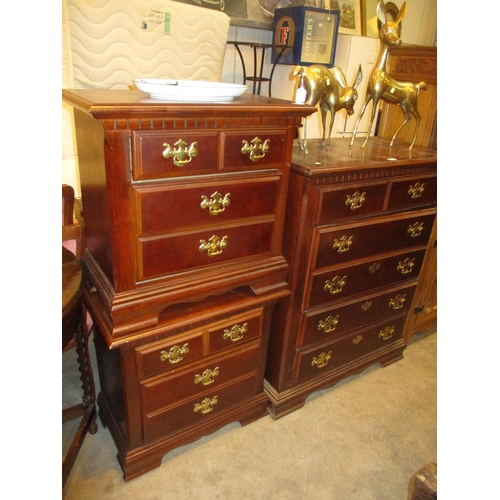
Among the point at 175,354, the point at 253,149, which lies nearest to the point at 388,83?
the point at 253,149

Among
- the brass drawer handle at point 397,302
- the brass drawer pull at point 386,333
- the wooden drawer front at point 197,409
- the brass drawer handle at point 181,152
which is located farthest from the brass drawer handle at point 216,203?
the brass drawer pull at point 386,333

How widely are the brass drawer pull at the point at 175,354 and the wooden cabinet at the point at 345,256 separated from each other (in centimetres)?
44

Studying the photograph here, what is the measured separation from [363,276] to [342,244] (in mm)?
251

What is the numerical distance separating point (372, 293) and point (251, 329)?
627 mm

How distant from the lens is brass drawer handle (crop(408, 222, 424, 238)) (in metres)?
1.76

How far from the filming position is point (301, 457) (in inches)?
61.8

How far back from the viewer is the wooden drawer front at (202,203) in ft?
3.59

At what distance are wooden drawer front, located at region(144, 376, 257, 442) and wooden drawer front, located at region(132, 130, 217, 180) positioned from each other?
2.75 feet

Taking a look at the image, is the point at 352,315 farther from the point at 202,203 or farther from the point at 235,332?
the point at 202,203

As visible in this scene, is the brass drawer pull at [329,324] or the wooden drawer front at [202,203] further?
the brass drawer pull at [329,324]

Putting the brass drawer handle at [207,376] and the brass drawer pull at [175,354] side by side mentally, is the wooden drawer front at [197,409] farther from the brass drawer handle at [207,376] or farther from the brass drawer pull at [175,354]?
the brass drawer pull at [175,354]
